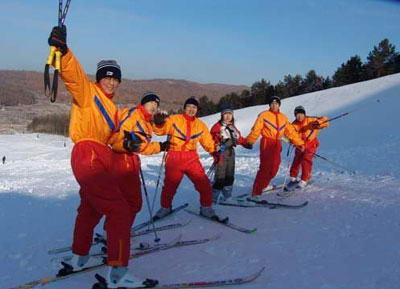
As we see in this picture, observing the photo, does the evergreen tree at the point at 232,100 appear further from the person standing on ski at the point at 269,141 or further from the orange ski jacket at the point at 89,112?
the orange ski jacket at the point at 89,112

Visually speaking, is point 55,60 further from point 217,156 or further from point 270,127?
point 270,127

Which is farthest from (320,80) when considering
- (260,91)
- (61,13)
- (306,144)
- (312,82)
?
(61,13)

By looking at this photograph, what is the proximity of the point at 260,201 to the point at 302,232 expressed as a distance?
1871 mm

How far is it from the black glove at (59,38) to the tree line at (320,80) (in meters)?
45.3

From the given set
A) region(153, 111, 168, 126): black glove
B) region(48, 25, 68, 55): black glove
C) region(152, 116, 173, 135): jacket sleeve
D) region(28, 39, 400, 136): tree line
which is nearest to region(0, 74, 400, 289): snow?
region(152, 116, 173, 135): jacket sleeve

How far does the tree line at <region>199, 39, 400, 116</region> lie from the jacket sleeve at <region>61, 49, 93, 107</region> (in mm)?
44828

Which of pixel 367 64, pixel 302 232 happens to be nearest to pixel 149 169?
pixel 302 232

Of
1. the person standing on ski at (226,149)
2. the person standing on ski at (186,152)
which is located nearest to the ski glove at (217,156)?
the person standing on ski at (226,149)

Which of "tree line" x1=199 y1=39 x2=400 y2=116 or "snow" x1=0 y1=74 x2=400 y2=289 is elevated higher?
"tree line" x1=199 y1=39 x2=400 y2=116

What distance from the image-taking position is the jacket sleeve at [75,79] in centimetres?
327

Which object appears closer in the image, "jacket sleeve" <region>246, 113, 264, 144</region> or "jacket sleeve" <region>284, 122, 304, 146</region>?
"jacket sleeve" <region>246, 113, 264, 144</region>

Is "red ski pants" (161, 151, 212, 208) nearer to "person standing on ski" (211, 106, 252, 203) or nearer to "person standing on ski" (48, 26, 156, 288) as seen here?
"person standing on ski" (211, 106, 252, 203)

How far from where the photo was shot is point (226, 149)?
7.41m

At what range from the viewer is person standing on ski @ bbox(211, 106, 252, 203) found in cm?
737
